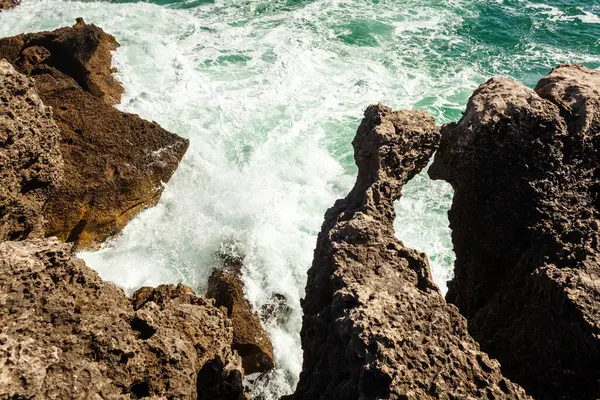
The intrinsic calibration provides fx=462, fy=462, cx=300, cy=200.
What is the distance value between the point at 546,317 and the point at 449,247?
281 inches

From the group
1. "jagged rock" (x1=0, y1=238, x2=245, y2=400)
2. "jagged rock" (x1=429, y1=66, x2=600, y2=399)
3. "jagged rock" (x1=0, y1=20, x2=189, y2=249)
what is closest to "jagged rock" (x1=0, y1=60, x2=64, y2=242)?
"jagged rock" (x1=0, y1=238, x2=245, y2=400)

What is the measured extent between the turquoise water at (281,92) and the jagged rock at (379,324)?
170 inches

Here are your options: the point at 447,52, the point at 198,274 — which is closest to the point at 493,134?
the point at 198,274

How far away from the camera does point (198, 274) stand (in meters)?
10.6

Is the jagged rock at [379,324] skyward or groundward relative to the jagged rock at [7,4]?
skyward

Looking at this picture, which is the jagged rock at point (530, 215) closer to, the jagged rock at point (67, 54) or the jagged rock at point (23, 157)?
the jagged rock at point (23, 157)

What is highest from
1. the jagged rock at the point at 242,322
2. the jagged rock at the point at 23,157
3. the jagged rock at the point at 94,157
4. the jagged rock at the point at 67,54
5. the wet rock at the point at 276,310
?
the jagged rock at the point at 23,157

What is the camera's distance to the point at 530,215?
238 inches

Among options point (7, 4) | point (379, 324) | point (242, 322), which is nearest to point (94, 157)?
point (242, 322)

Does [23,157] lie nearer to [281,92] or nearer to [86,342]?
[86,342]

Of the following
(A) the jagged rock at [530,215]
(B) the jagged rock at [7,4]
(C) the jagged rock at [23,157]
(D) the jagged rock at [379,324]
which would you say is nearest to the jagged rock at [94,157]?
(C) the jagged rock at [23,157]

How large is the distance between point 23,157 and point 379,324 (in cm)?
503

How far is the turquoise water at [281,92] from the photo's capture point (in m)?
11.1

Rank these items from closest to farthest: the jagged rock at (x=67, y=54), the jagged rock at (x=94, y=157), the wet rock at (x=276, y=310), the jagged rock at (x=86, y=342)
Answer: the jagged rock at (x=86, y=342)
the jagged rock at (x=94, y=157)
the wet rock at (x=276, y=310)
the jagged rock at (x=67, y=54)
